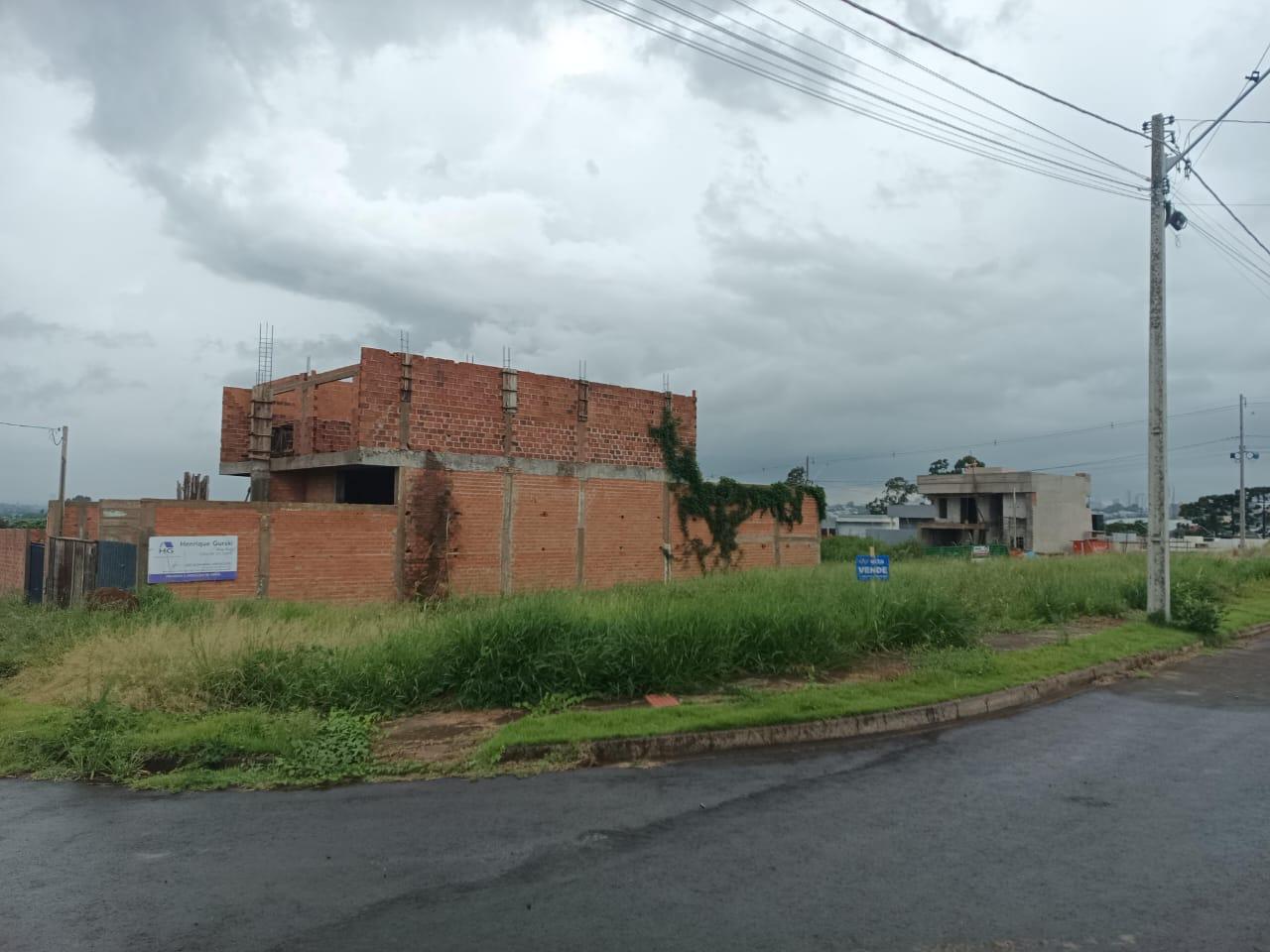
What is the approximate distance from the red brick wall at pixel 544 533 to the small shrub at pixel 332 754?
46.2 ft

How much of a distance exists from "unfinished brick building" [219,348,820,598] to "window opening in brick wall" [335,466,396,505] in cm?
5

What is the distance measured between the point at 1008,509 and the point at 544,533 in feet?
146

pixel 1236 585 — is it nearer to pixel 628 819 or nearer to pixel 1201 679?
pixel 1201 679

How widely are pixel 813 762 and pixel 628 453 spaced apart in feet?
59.7

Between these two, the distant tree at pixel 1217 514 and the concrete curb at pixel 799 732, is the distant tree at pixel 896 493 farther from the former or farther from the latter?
the concrete curb at pixel 799 732

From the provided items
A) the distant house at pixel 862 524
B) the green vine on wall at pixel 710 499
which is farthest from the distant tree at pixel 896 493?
the green vine on wall at pixel 710 499

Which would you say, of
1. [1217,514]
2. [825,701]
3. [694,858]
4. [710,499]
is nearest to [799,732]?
[825,701]

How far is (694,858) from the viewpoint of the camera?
5.07 metres

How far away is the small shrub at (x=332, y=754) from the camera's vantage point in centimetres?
700

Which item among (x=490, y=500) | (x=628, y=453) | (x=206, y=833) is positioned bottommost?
(x=206, y=833)

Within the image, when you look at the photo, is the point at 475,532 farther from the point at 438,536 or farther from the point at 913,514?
the point at 913,514

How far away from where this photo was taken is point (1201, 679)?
11.6 metres

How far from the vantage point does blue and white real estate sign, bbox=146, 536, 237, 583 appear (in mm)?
16594

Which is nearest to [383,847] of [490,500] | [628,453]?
[490,500]
